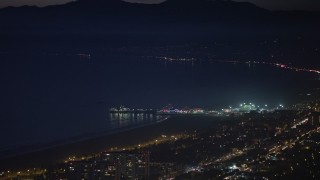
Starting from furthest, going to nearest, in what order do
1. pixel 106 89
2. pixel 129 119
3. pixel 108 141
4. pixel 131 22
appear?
1. pixel 131 22
2. pixel 106 89
3. pixel 129 119
4. pixel 108 141

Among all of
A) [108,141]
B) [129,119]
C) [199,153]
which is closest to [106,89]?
[129,119]

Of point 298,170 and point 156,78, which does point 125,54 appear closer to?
point 156,78

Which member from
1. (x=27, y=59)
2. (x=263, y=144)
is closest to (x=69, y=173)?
(x=263, y=144)

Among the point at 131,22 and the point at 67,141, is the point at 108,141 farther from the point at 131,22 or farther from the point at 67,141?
the point at 131,22

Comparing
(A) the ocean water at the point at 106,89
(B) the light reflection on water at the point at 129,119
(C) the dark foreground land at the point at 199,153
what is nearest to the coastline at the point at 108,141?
(C) the dark foreground land at the point at 199,153

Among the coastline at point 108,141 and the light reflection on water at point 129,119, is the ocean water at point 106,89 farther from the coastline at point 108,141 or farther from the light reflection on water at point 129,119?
the coastline at point 108,141

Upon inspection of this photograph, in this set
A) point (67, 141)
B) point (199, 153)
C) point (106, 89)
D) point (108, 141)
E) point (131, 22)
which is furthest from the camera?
point (131, 22)
